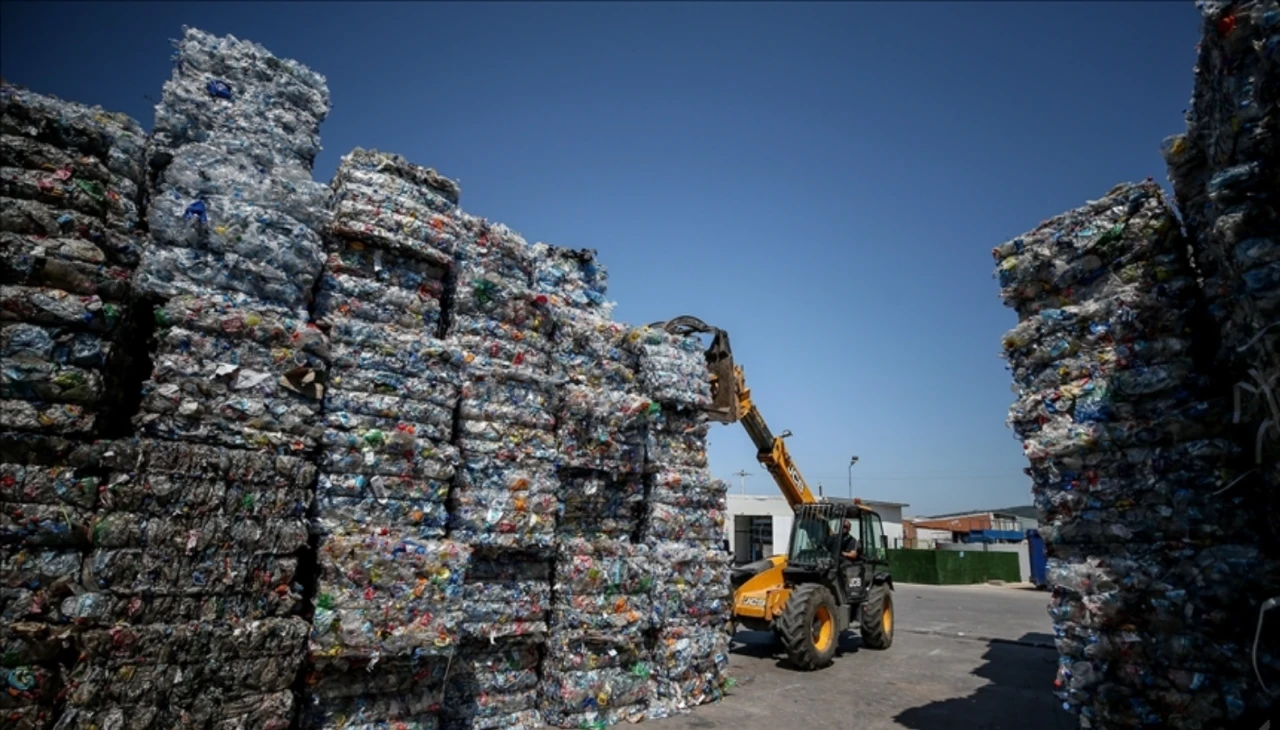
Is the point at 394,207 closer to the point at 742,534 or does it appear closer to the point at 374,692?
the point at 374,692

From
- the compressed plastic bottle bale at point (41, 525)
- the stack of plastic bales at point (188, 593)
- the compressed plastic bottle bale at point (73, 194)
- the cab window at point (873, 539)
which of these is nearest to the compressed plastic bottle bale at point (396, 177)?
the compressed plastic bottle bale at point (73, 194)

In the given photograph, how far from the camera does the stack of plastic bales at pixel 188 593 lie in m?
4.05

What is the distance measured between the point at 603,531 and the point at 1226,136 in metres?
5.90

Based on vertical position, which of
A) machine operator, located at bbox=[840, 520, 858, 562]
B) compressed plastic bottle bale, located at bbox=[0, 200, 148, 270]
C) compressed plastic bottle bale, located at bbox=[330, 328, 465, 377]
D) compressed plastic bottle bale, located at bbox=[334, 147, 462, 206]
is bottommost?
machine operator, located at bbox=[840, 520, 858, 562]

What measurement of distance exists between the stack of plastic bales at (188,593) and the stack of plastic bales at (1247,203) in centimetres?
595

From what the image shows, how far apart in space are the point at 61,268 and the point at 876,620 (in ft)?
37.8

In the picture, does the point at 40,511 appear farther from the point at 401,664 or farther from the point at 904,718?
the point at 904,718

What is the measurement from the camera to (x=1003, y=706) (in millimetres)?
7703

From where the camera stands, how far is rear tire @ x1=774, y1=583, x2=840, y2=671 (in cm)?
941

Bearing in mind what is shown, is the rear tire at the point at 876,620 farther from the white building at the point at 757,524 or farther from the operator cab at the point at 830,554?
the white building at the point at 757,524

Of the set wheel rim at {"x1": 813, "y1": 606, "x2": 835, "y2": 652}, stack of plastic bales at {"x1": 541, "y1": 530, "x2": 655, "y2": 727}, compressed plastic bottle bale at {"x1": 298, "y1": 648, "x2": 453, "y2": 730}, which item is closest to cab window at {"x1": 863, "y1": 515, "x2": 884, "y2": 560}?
wheel rim at {"x1": 813, "y1": 606, "x2": 835, "y2": 652}

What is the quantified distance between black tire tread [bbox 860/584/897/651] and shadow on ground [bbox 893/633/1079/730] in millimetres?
1656

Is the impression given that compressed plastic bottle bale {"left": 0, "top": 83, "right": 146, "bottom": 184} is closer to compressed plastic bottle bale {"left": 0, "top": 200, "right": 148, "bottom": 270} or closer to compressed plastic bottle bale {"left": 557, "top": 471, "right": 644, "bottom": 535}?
compressed plastic bottle bale {"left": 0, "top": 200, "right": 148, "bottom": 270}

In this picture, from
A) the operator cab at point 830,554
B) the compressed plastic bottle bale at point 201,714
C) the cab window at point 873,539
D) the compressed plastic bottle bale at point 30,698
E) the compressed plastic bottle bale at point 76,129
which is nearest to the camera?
the compressed plastic bottle bale at point 30,698
